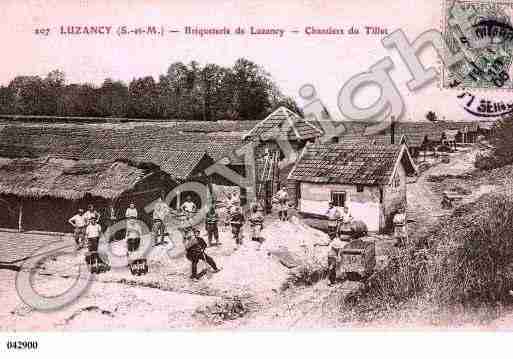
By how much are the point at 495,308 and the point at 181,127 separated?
15.7ft

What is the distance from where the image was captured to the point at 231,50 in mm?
6781

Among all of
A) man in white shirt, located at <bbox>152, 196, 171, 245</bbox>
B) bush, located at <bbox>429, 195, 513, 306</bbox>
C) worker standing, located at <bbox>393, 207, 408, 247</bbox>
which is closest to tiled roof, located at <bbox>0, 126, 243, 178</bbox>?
man in white shirt, located at <bbox>152, 196, 171, 245</bbox>

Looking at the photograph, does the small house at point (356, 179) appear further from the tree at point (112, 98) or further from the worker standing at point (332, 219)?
the tree at point (112, 98)

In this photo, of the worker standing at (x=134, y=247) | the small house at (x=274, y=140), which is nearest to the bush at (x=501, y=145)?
the small house at (x=274, y=140)

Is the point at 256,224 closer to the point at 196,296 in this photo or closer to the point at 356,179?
the point at 196,296

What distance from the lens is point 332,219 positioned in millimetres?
7473

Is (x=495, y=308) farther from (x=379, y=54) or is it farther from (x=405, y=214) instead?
(x=379, y=54)

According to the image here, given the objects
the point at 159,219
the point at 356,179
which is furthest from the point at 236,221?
the point at 356,179

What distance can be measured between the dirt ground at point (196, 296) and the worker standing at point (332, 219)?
1.12ft

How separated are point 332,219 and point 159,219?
8.09 feet

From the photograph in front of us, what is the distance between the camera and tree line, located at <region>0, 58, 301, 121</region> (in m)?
6.80

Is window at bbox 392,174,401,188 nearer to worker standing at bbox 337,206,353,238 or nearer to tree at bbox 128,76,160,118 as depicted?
worker standing at bbox 337,206,353,238

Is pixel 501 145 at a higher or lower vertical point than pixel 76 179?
higher

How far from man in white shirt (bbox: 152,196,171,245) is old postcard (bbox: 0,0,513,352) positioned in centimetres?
5
